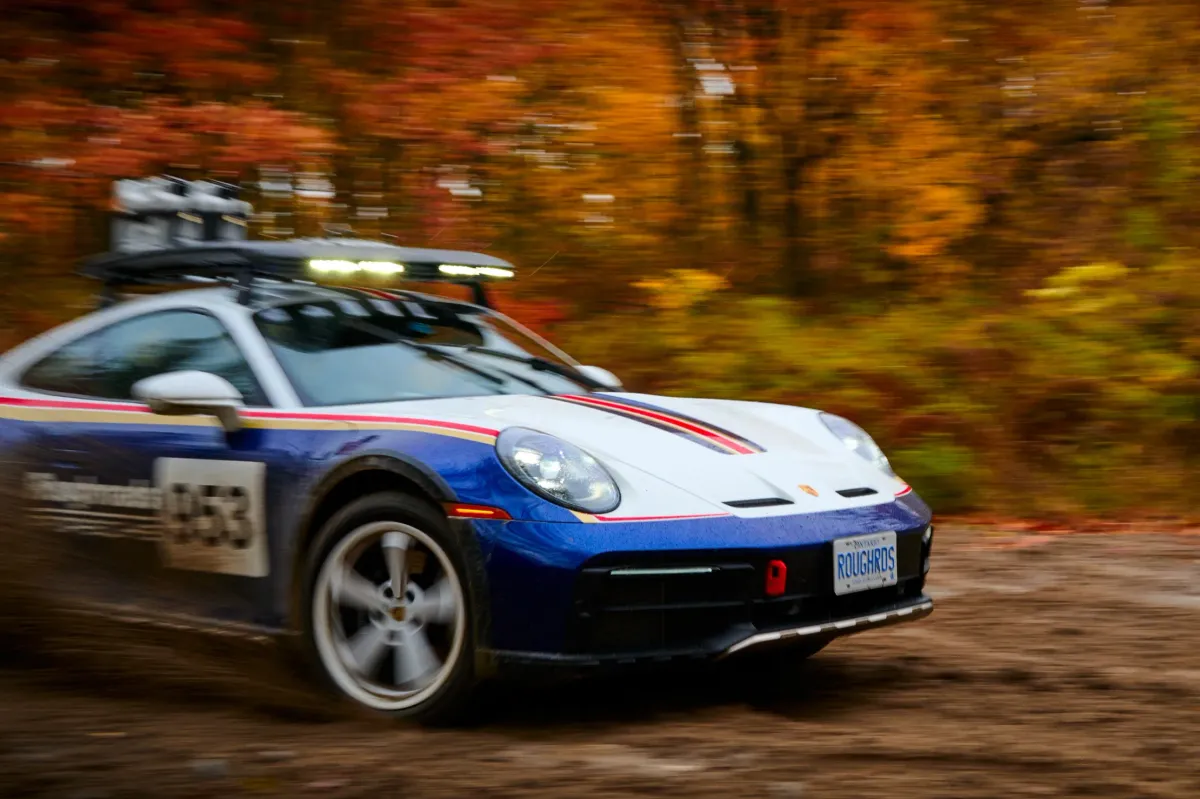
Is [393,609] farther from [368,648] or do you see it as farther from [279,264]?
[279,264]

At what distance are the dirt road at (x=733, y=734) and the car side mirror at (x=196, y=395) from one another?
0.82 m

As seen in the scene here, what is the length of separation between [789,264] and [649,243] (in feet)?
4.07

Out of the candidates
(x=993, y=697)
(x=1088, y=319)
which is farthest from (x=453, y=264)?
(x=1088, y=319)

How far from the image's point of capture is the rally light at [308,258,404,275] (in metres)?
5.08

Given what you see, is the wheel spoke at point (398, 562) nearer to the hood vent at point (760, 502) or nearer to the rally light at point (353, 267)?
the hood vent at point (760, 502)

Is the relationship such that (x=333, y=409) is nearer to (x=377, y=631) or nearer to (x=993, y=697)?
(x=377, y=631)

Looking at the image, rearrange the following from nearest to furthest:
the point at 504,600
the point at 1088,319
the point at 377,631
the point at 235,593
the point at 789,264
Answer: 1. the point at 504,600
2. the point at 377,631
3. the point at 235,593
4. the point at 1088,319
5. the point at 789,264

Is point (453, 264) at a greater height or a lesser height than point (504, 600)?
greater

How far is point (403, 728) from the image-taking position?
4004mm

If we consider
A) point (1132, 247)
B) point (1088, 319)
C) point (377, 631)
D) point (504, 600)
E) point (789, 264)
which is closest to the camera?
point (504, 600)

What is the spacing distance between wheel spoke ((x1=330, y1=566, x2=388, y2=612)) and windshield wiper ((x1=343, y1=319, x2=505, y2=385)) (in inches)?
40.9

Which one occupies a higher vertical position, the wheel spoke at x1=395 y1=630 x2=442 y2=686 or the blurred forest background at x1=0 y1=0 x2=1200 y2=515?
the blurred forest background at x1=0 y1=0 x2=1200 y2=515

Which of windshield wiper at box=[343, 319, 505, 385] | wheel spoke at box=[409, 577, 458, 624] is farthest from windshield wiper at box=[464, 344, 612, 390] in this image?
wheel spoke at box=[409, 577, 458, 624]

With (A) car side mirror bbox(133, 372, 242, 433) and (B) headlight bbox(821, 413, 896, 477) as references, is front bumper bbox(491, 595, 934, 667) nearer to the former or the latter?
(B) headlight bbox(821, 413, 896, 477)
